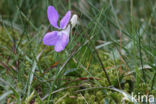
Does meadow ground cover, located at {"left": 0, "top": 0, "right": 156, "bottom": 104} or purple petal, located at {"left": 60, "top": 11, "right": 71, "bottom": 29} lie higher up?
purple petal, located at {"left": 60, "top": 11, "right": 71, "bottom": 29}

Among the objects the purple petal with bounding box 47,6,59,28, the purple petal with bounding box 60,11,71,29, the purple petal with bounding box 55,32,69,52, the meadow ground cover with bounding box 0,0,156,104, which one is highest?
the purple petal with bounding box 47,6,59,28

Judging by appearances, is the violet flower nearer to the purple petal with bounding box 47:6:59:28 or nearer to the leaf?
the purple petal with bounding box 47:6:59:28

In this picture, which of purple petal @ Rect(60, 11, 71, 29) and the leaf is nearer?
purple petal @ Rect(60, 11, 71, 29)

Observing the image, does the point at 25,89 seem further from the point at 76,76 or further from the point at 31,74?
the point at 76,76

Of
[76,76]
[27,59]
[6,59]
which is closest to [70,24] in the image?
[76,76]

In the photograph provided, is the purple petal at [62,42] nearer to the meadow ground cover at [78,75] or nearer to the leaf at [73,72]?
the meadow ground cover at [78,75]

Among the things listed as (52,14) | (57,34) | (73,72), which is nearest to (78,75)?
(73,72)

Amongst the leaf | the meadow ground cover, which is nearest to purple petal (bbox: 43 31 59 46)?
the meadow ground cover
